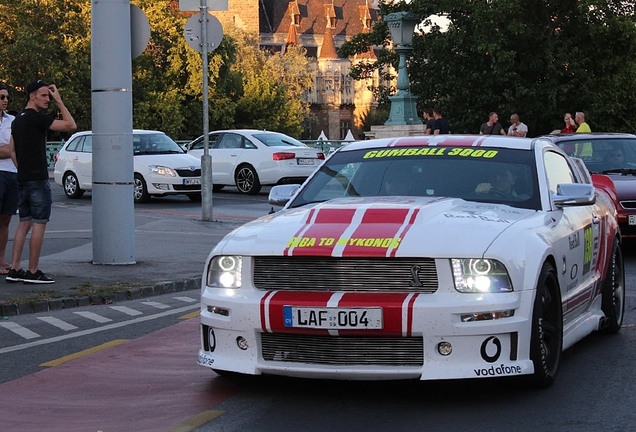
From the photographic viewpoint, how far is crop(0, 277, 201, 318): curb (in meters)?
11.2

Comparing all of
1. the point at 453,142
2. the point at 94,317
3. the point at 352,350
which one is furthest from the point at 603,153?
the point at 352,350

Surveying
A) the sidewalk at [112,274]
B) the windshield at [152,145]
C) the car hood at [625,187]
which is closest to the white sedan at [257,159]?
the windshield at [152,145]

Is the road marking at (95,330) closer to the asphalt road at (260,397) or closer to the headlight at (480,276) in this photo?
the asphalt road at (260,397)

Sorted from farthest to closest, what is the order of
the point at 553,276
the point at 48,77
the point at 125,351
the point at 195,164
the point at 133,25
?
the point at 48,77 → the point at 195,164 → the point at 133,25 → the point at 125,351 → the point at 553,276

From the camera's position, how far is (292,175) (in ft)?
102

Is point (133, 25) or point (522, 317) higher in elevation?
point (133, 25)

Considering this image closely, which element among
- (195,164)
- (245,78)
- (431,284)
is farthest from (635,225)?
(245,78)

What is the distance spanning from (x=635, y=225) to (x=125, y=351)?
878 centimetres

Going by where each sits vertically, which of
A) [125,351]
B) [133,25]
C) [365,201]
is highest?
[133,25]

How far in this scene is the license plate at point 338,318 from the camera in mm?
6664

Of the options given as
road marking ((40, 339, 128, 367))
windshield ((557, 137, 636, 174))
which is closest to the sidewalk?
road marking ((40, 339, 128, 367))

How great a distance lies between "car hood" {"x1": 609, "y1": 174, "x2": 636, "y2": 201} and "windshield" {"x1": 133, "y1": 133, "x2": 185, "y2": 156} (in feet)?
46.2

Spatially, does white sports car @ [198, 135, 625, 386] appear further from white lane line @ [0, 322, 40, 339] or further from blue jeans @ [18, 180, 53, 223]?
blue jeans @ [18, 180, 53, 223]

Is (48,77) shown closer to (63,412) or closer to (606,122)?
(606,122)
